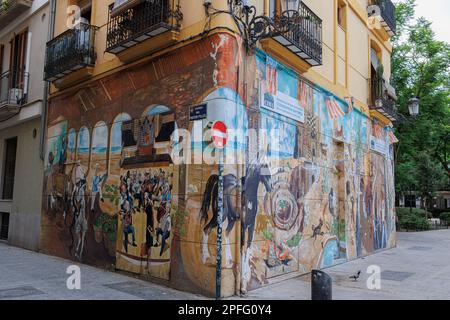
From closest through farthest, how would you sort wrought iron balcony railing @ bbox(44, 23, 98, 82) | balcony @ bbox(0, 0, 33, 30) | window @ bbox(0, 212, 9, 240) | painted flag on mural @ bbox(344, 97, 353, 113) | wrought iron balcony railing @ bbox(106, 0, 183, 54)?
wrought iron balcony railing @ bbox(106, 0, 183, 54) < wrought iron balcony railing @ bbox(44, 23, 98, 82) < painted flag on mural @ bbox(344, 97, 353, 113) < balcony @ bbox(0, 0, 33, 30) < window @ bbox(0, 212, 9, 240)

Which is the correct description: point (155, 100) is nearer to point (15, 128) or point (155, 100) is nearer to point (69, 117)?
point (69, 117)

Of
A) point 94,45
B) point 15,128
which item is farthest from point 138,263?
point 15,128

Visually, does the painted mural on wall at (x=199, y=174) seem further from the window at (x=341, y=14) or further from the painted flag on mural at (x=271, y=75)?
the window at (x=341, y=14)

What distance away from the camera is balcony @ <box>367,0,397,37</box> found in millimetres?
14250

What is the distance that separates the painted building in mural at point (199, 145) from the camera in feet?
23.5

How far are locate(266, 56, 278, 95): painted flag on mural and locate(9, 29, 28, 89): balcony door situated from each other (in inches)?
352

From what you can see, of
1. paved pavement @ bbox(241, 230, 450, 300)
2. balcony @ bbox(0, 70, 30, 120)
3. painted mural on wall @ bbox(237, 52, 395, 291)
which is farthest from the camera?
balcony @ bbox(0, 70, 30, 120)

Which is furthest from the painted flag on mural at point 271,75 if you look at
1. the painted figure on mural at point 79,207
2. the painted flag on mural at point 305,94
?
the painted figure on mural at point 79,207

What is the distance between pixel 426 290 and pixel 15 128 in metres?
13.1

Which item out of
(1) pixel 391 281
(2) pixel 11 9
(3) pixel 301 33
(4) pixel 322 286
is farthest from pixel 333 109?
(2) pixel 11 9

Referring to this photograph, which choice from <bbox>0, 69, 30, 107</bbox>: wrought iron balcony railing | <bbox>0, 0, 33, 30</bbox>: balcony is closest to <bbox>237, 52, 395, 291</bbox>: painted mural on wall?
<bbox>0, 69, 30, 107</bbox>: wrought iron balcony railing

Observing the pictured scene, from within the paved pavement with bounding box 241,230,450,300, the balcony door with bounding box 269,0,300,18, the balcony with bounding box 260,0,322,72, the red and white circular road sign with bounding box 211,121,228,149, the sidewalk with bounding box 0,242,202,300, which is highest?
the balcony door with bounding box 269,0,300,18

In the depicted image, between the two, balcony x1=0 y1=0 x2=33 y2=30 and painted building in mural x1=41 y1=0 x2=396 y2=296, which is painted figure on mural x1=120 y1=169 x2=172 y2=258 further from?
balcony x1=0 y1=0 x2=33 y2=30

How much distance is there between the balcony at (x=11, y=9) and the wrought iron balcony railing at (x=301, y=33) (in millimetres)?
9411
